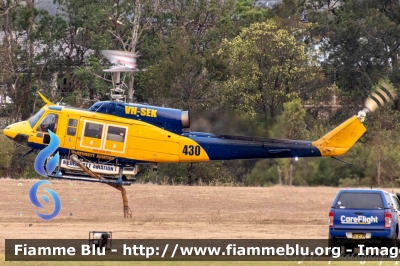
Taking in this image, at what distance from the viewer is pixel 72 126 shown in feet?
97.8

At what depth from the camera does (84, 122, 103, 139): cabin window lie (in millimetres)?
29734

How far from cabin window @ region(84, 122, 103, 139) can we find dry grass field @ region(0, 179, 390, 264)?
2.40 metres

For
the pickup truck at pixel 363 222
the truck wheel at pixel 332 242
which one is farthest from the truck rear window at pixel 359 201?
the truck wheel at pixel 332 242

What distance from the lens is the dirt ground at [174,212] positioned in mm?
26766

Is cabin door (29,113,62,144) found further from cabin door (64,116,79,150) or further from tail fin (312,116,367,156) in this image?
tail fin (312,116,367,156)

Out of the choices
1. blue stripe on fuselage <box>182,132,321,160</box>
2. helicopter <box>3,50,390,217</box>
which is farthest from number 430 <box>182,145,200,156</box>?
blue stripe on fuselage <box>182,132,321,160</box>

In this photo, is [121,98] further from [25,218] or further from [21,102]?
[21,102]

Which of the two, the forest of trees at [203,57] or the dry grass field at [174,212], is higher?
the forest of trees at [203,57]

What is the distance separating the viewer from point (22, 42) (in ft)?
205

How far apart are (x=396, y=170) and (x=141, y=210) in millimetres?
9513

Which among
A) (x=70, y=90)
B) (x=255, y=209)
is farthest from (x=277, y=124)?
(x=70, y=90)

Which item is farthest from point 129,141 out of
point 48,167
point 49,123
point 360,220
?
point 360,220

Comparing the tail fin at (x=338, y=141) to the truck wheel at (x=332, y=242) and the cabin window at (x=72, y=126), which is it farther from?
the truck wheel at (x=332, y=242)

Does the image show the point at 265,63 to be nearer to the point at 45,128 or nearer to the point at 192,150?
the point at 192,150
